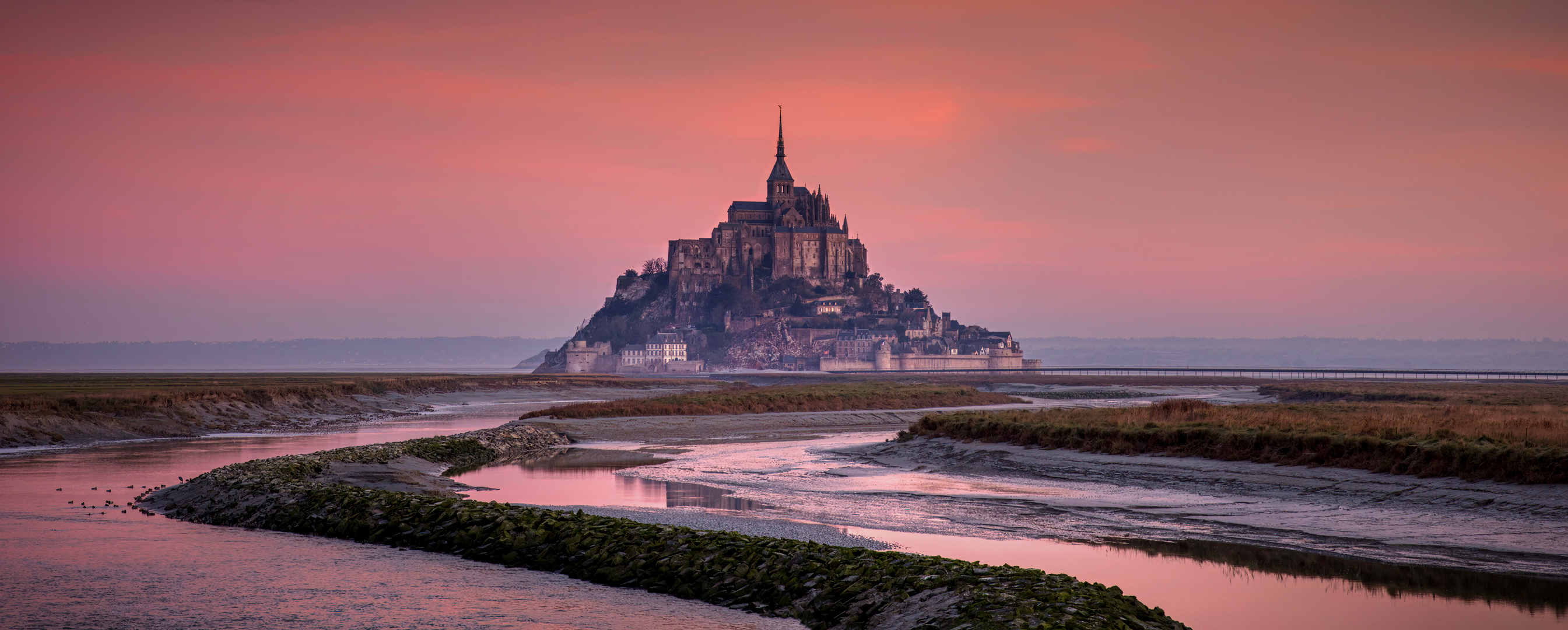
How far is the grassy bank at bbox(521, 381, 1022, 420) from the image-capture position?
5078 cm

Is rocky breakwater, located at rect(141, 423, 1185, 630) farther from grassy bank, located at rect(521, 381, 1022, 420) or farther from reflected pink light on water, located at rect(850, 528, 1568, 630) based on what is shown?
grassy bank, located at rect(521, 381, 1022, 420)

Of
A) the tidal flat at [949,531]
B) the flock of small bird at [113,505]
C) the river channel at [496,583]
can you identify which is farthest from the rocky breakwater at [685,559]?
the tidal flat at [949,531]

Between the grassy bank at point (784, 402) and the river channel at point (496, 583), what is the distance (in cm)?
3023

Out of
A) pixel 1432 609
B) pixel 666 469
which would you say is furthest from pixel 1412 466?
pixel 666 469

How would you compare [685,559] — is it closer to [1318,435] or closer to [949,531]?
[949,531]

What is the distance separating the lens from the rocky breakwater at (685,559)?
9.88 meters

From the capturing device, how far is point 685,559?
13.1 metres

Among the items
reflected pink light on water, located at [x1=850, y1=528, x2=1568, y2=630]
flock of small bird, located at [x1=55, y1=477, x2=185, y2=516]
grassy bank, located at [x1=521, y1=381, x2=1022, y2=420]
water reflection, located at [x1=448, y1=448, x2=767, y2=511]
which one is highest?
grassy bank, located at [x1=521, y1=381, x2=1022, y2=420]

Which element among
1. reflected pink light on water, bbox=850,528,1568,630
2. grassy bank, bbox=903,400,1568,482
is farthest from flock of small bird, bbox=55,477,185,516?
grassy bank, bbox=903,400,1568,482

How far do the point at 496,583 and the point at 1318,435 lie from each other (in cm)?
1666

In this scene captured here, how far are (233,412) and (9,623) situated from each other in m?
40.8

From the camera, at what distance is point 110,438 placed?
3728 cm

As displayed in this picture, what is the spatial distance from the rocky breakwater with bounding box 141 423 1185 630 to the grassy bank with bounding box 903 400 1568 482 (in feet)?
39.0

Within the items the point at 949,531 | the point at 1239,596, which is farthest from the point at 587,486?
the point at 1239,596
